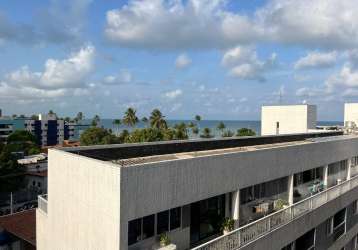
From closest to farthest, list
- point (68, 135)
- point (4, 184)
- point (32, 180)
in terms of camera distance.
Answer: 1. point (4, 184)
2. point (32, 180)
3. point (68, 135)

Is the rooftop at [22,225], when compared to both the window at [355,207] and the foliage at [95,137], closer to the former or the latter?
the window at [355,207]

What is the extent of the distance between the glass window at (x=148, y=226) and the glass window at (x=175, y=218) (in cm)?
91

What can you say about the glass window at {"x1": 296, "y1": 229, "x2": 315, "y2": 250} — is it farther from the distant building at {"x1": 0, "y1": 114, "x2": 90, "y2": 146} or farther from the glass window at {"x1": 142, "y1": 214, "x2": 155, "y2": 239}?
the distant building at {"x1": 0, "y1": 114, "x2": 90, "y2": 146}

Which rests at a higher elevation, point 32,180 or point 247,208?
point 247,208

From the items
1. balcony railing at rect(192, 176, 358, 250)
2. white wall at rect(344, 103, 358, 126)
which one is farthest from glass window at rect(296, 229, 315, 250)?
white wall at rect(344, 103, 358, 126)

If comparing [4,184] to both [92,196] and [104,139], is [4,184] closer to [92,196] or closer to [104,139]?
[104,139]

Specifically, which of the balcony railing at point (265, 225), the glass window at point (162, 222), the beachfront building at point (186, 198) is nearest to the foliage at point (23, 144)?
the beachfront building at point (186, 198)

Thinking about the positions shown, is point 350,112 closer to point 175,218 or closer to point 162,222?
point 175,218

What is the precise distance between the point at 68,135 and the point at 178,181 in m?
134

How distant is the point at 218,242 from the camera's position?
36.1 ft

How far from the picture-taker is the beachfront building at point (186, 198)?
9.44 metres

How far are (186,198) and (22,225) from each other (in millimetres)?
15207

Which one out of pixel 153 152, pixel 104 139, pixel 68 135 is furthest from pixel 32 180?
pixel 68 135

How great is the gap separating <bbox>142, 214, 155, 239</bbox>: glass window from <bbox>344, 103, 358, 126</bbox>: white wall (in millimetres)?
37444
